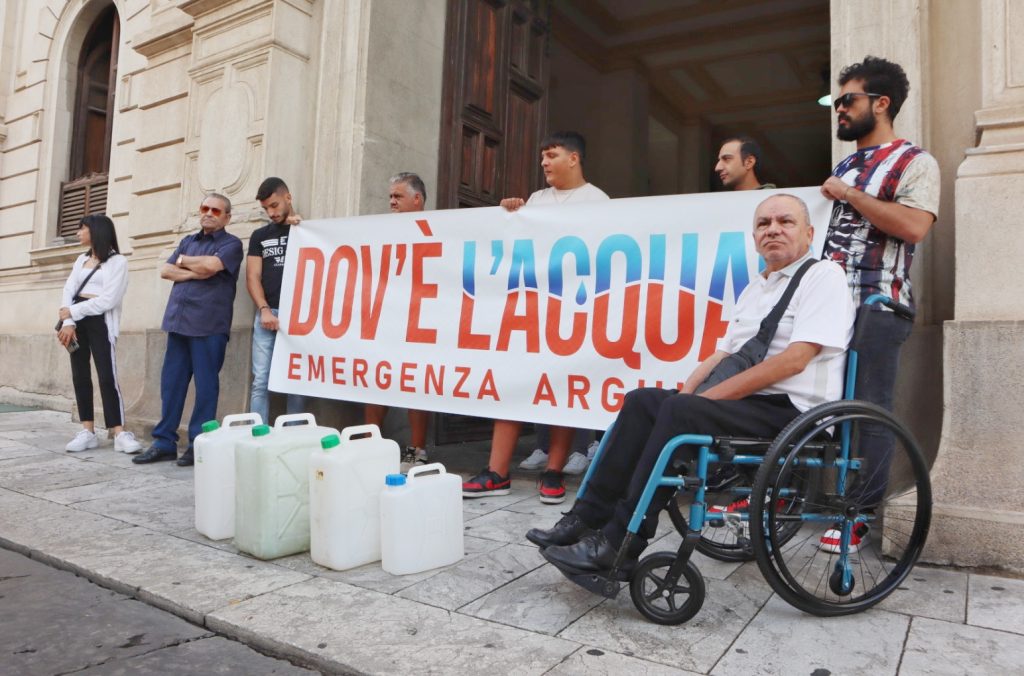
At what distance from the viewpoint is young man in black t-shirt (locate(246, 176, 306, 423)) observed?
500cm

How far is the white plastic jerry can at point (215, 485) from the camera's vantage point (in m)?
3.26

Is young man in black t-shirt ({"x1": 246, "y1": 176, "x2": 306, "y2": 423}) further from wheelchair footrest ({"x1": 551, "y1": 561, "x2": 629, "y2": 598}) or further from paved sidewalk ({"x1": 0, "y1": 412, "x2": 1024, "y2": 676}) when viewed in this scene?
wheelchair footrest ({"x1": 551, "y1": 561, "x2": 629, "y2": 598})

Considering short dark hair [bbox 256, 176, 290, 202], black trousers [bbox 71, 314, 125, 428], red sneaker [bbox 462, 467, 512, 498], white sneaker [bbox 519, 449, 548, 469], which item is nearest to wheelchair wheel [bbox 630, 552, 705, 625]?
red sneaker [bbox 462, 467, 512, 498]

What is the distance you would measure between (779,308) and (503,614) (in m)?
1.42

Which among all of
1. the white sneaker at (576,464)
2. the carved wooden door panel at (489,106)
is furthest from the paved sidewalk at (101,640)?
the carved wooden door panel at (489,106)

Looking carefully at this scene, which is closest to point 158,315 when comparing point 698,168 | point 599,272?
point 599,272

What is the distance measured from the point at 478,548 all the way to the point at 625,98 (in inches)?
358

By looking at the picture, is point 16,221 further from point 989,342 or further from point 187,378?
point 989,342

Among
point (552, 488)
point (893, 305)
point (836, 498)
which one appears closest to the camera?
point (836, 498)

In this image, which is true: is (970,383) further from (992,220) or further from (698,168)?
(698,168)

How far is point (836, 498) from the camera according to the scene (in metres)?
2.37

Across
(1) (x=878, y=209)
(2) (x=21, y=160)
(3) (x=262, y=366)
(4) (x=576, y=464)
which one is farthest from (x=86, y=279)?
(2) (x=21, y=160)

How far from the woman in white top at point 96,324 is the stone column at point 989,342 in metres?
5.21

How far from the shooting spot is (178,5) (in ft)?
20.3
